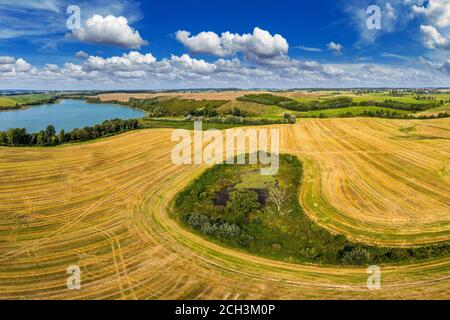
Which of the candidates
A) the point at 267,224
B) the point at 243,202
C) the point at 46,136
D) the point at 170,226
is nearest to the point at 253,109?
the point at 46,136

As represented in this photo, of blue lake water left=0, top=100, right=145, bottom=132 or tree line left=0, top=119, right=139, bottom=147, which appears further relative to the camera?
blue lake water left=0, top=100, right=145, bottom=132

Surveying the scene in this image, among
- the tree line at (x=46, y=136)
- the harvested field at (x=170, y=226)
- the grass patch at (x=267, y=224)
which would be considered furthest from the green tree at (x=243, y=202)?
the tree line at (x=46, y=136)

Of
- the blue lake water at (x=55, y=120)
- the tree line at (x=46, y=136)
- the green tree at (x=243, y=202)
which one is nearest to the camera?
the green tree at (x=243, y=202)

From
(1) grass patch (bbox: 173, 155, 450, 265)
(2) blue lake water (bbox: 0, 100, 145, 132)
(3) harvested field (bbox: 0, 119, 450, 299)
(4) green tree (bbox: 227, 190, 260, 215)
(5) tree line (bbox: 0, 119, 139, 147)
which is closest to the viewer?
(3) harvested field (bbox: 0, 119, 450, 299)

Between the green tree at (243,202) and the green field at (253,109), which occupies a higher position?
the green field at (253,109)

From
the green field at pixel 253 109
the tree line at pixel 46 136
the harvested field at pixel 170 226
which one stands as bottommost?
the harvested field at pixel 170 226

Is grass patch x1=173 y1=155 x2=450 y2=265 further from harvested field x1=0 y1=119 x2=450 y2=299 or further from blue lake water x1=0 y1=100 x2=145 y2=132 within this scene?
blue lake water x1=0 y1=100 x2=145 y2=132

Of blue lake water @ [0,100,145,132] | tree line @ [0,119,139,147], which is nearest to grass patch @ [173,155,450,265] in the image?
tree line @ [0,119,139,147]

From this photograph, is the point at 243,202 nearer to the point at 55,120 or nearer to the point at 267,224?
the point at 267,224

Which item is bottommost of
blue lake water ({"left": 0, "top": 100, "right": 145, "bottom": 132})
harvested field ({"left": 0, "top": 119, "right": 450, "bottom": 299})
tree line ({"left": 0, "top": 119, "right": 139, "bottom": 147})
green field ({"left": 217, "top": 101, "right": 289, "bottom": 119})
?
harvested field ({"left": 0, "top": 119, "right": 450, "bottom": 299})

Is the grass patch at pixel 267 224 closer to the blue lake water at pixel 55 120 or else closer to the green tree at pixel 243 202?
the green tree at pixel 243 202
